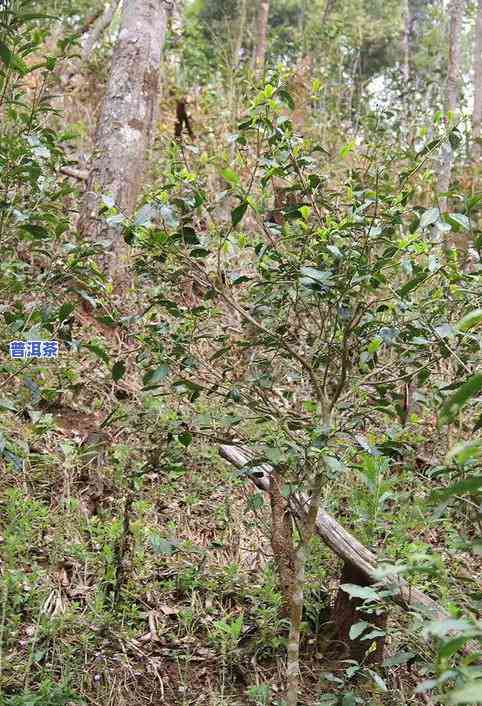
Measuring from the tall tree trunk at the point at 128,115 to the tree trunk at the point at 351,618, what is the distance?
2236mm

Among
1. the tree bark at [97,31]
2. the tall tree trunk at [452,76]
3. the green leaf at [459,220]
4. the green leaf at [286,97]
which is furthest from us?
the tree bark at [97,31]

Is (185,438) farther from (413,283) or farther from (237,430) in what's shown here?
(413,283)

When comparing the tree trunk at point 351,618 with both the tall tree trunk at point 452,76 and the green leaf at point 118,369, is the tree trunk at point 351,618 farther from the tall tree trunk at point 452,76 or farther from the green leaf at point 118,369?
the tall tree trunk at point 452,76

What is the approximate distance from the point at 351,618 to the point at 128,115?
319 cm

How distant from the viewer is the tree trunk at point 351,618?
2814 millimetres

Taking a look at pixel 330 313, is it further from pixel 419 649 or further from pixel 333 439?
pixel 419 649

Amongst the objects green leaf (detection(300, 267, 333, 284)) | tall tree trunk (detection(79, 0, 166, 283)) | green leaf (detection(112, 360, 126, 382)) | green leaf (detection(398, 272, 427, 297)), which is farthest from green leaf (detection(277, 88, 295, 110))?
tall tree trunk (detection(79, 0, 166, 283))

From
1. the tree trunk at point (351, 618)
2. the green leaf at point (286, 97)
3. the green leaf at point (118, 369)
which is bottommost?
the tree trunk at point (351, 618)

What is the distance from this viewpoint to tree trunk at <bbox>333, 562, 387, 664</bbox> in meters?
2.81

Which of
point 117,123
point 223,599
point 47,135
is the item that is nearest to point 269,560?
point 223,599

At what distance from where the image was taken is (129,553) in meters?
3.07

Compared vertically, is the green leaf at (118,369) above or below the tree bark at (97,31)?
below

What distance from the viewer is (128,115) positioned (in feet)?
15.1

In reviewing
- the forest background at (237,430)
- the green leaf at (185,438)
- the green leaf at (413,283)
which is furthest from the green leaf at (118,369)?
the green leaf at (413,283)
